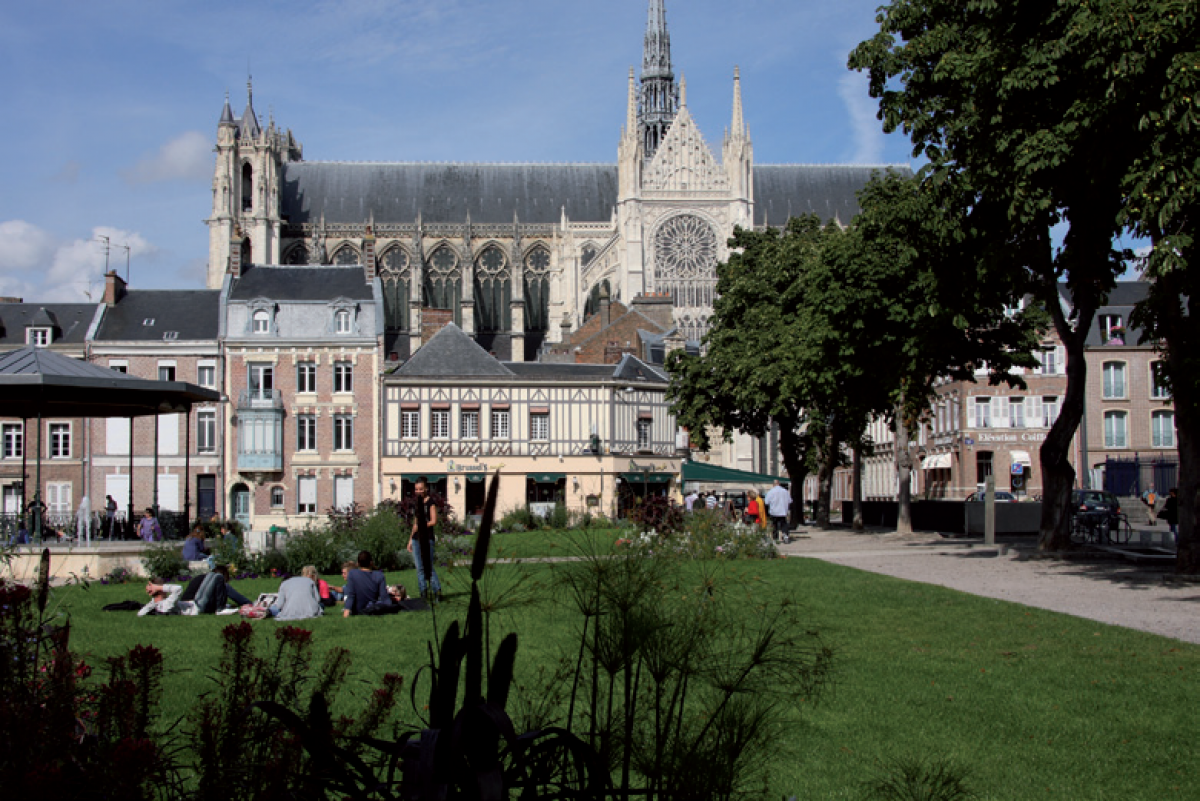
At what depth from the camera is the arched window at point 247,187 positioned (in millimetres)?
64500

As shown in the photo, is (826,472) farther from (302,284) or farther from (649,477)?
(302,284)

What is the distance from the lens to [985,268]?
507 inches

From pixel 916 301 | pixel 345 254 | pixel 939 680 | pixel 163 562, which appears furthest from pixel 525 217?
pixel 939 680

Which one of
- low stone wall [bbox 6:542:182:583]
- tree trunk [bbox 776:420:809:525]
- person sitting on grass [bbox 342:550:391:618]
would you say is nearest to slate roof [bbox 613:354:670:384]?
tree trunk [bbox 776:420:809:525]

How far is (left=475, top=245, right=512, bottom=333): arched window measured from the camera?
68.0 metres

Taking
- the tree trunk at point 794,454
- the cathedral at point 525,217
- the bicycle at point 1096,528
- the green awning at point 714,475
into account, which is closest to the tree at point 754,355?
the tree trunk at point 794,454

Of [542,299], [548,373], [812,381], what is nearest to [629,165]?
[542,299]

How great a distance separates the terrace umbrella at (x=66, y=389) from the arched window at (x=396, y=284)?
47.9 metres

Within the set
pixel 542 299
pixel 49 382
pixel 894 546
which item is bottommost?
pixel 894 546

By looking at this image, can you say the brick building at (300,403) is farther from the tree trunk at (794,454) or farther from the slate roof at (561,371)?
the tree trunk at (794,454)

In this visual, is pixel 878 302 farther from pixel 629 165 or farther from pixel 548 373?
pixel 629 165

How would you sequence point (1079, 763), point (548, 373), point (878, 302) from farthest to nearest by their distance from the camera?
point (548, 373) < point (878, 302) < point (1079, 763)

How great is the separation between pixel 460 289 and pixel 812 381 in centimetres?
4808

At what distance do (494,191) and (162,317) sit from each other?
37.7m
